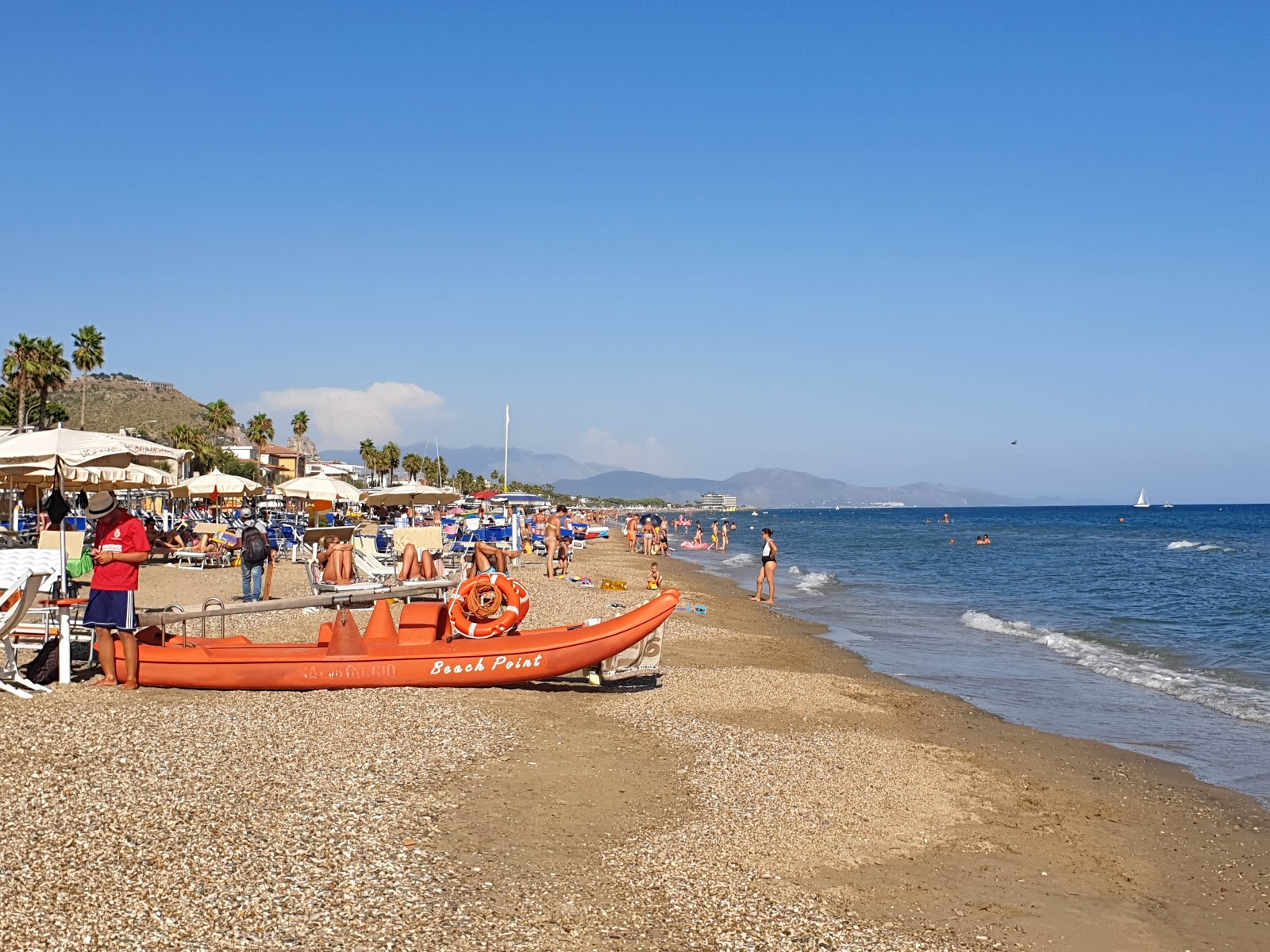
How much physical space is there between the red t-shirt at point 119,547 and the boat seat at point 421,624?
2.31 metres

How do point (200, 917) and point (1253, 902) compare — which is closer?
point (200, 917)

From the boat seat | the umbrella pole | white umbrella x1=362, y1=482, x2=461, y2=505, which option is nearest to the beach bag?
the umbrella pole

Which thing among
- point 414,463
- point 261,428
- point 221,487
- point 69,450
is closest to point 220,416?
point 261,428

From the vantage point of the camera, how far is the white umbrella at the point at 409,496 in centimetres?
2520

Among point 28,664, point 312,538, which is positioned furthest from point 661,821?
point 312,538

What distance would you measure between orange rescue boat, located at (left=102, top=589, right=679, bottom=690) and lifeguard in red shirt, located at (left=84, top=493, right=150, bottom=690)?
114 millimetres

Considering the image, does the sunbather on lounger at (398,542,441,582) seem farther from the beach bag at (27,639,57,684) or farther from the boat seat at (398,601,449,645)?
the beach bag at (27,639,57,684)

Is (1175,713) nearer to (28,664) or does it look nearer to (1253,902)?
(1253,902)

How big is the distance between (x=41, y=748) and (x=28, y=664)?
3.25 meters

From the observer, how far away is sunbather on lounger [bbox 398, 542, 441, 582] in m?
15.2

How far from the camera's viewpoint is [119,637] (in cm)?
883

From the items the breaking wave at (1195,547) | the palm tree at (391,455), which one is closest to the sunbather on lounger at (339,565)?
the breaking wave at (1195,547)

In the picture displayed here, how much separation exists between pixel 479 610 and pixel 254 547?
655 centimetres

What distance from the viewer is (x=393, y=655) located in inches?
363
